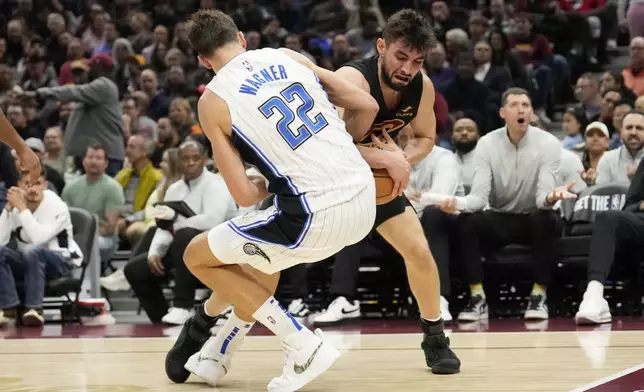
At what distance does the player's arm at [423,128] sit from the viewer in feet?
15.6

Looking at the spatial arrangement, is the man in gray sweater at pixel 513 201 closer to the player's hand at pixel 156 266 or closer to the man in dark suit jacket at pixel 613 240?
the man in dark suit jacket at pixel 613 240

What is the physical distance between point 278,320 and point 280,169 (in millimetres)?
578

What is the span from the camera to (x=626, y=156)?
7.95m

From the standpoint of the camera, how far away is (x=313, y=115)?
408 centimetres

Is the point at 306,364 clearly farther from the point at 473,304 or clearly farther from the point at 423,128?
the point at 473,304

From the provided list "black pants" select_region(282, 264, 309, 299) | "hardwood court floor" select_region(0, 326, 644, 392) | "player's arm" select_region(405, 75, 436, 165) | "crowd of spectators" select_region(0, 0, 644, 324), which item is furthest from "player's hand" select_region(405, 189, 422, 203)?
Result: "player's arm" select_region(405, 75, 436, 165)

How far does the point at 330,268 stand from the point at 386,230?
345 cm

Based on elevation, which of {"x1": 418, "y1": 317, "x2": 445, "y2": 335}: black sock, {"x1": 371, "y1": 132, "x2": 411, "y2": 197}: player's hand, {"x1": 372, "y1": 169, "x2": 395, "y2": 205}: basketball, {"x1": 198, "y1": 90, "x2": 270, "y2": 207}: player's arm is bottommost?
{"x1": 418, "y1": 317, "x2": 445, "y2": 335}: black sock

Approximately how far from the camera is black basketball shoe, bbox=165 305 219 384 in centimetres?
457

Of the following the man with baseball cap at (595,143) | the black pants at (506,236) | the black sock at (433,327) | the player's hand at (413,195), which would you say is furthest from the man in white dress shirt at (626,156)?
the black sock at (433,327)

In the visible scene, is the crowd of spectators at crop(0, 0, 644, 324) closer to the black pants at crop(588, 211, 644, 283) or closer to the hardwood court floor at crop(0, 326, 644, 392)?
the black pants at crop(588, 211, 644, 283)

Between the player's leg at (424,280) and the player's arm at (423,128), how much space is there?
236 mm

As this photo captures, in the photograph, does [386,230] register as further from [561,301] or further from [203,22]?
[561,301]

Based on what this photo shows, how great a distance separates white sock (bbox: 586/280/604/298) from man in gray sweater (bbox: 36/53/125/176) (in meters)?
5.47
